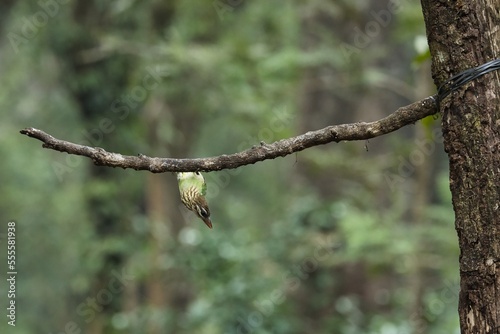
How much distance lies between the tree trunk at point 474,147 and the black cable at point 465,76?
0.01 m

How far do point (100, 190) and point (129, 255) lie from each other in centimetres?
96

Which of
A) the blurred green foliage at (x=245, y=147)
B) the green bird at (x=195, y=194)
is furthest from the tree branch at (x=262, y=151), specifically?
the blurred green foliage at (x=245, y=147)

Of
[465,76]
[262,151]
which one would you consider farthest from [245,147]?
[465,76]

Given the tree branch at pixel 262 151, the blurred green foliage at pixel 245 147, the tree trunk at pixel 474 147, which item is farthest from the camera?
the blurred green foliage at pixel 245 147

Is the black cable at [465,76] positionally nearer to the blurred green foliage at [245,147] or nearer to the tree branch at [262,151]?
the tree branch at [262,151]

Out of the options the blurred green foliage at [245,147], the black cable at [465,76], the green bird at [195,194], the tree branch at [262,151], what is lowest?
the green bird at [195,194]

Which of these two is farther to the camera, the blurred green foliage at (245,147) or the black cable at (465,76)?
the blurred green foliage at (245,147)

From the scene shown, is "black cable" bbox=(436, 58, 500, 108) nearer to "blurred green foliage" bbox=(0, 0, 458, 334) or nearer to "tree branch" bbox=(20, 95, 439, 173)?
"tree branch" bbox=(20, 95, 439, 173)

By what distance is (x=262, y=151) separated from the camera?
2.26 metres

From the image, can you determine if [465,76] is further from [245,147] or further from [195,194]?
[245,147]

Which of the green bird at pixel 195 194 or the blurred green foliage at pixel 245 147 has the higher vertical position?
the blurred green foliage at pixel 245 147

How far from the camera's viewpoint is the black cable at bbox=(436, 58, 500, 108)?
2119mm

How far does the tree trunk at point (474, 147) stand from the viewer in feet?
6.84

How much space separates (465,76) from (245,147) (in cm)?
773
